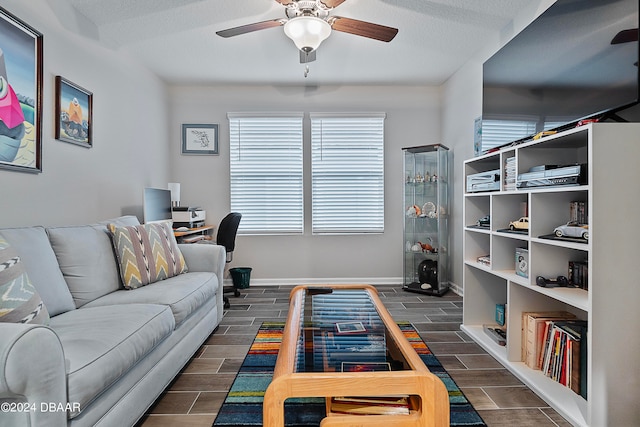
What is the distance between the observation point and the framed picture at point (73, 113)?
2.52m

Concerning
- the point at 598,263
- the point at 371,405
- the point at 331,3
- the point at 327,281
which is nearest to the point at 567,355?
the point at 598,263

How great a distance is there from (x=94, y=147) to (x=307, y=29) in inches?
78.3

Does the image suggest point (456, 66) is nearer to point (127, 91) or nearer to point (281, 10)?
point (281, 10)

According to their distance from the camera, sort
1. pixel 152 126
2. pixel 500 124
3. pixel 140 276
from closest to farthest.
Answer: pixel 140 276 < pixel 500 124 < pixel 152 126

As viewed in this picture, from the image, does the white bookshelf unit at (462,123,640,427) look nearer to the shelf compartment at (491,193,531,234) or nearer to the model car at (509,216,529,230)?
the model car at (509,216,529,230)

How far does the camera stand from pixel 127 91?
353 cm

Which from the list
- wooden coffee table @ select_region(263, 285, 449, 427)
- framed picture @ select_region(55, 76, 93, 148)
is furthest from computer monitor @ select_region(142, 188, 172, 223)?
wooden coffee table @ select_region(263, 285, 449, 427)

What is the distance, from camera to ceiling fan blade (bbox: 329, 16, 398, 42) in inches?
96.6

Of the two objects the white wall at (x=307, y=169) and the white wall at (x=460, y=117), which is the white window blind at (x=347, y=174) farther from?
the white wall at (x=460, y=117)

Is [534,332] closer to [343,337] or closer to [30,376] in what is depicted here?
[343,337]

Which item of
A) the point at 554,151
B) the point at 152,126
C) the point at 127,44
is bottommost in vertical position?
the point at 554,151

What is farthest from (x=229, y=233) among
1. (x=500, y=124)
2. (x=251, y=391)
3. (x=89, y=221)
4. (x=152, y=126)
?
(x=500, y=124)

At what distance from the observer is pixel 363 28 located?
8.27 ft

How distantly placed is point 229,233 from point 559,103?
298cm
